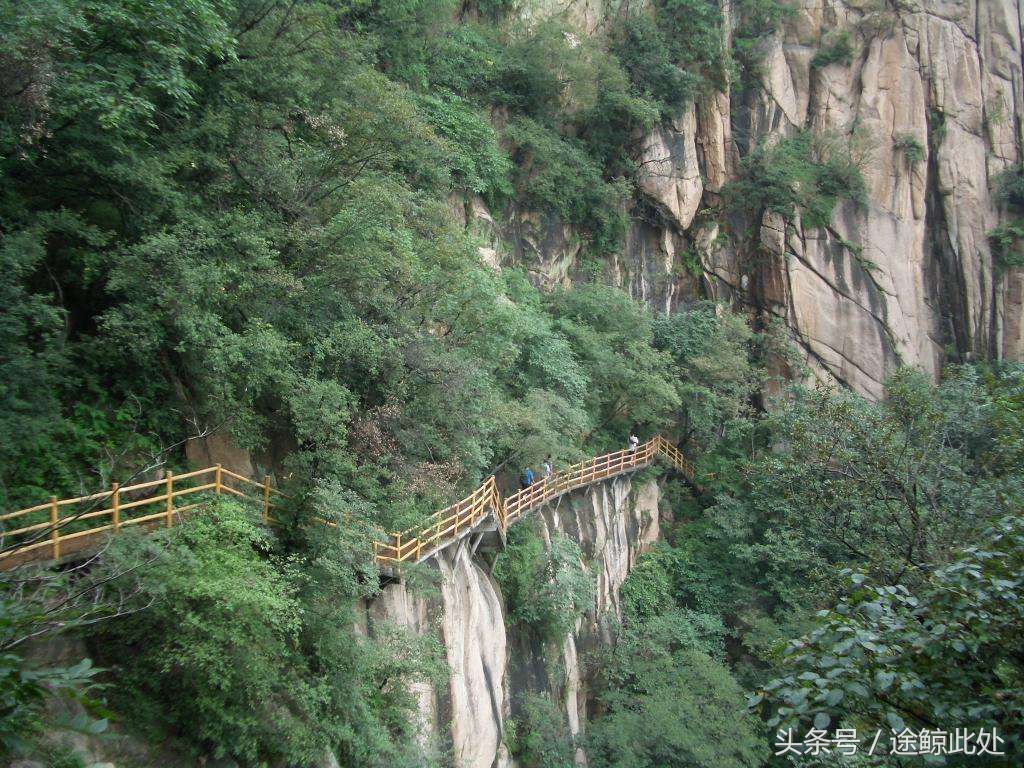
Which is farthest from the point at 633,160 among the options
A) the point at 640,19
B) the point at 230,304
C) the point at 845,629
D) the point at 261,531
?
the point at 845,629

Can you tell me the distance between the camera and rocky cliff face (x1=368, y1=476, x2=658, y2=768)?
34.1ft

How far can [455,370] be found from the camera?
37.4 feet

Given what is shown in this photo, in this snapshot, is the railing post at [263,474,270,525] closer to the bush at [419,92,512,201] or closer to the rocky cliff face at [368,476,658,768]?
the rocky cliff face at [368,476,658,768]

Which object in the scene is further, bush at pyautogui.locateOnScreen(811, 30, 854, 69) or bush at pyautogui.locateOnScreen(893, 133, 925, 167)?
bush at pyautogui.locateOnScreen(811, 30, 854, 69)

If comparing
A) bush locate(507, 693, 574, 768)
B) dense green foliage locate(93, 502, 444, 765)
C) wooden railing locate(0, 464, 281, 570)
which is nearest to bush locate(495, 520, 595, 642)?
bush locate(507, 693, 574, 768)

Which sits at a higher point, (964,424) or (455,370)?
(455,370)

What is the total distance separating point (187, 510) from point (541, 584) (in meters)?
9.29

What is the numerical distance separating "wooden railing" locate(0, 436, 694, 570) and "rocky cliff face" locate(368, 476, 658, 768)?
2.02ft

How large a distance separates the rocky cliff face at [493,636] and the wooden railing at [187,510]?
24.2 inches

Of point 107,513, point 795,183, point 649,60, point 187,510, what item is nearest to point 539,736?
point 187,510

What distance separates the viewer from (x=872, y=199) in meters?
27.8

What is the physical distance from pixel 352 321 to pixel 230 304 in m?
1.89

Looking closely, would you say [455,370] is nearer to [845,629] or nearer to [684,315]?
[845,629]

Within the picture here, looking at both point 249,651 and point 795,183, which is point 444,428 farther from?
point 795,183
